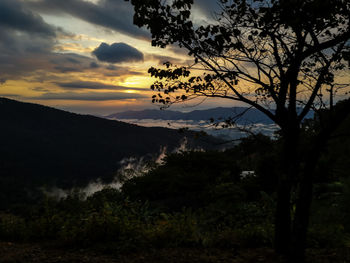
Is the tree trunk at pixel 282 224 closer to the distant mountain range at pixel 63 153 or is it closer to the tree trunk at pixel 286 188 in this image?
the tree trunk at pixel 286 188

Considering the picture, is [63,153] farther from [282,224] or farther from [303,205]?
[303,205]

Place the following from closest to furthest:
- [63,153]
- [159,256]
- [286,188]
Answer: [286,188]
[159,256]
[63,153]

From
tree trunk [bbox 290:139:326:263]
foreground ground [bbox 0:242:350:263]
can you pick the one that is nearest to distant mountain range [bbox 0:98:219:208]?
foreground ground [bbox 0:242:350:263]

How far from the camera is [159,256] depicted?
5.59m

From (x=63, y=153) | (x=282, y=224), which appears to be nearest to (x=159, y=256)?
(x=282, y=224)

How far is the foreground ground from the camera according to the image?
5328mm

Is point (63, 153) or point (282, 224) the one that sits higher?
point (282, 224)

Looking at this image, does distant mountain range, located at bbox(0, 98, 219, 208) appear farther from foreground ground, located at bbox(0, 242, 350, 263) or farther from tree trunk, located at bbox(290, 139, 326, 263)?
tree trunk, located at bbox(290, 139, 326, 263)

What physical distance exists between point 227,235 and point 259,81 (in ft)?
11.5

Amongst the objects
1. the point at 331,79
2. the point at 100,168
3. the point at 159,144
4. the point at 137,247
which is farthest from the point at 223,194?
the point at 159,144

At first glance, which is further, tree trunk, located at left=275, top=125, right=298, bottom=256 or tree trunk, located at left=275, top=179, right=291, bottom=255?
tree trunk, located at left=275, top=179, right=291, bottom=255

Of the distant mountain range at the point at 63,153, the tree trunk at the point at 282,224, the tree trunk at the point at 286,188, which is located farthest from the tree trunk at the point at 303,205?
the distant mountain range at the point at 63,153

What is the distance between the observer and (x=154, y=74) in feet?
19.9

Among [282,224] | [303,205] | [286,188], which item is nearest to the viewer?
[303,205]
